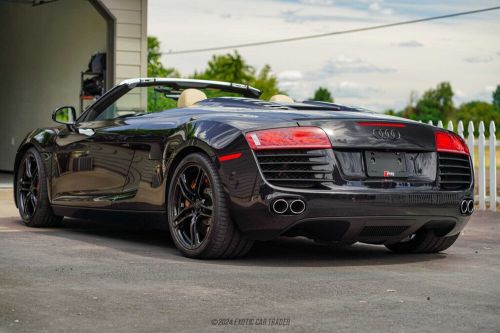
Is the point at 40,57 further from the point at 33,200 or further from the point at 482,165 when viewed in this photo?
the point at 33,200

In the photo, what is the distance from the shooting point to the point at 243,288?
5.72 m

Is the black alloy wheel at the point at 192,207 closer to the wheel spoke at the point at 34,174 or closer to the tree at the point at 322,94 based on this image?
the wheel spoke at the point at 34,174

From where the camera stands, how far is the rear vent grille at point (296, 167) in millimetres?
6609

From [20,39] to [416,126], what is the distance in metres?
19.0

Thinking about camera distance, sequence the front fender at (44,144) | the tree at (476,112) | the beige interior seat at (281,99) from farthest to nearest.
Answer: the tree at (476,112), the front fender at (44,144), the beige interior seat at (281,99)

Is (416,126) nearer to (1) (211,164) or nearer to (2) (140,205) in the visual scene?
(1) (211,164)

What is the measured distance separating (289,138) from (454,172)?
1.36m

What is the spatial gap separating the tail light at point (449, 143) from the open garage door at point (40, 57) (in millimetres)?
13455

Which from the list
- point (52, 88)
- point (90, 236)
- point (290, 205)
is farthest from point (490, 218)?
point (52, 88)

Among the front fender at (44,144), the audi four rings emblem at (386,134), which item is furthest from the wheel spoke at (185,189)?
the front fender at (44,144)

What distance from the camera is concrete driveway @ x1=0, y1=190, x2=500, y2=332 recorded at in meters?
4.72

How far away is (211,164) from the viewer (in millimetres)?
6859

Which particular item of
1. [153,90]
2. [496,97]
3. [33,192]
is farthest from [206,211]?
[496,97]

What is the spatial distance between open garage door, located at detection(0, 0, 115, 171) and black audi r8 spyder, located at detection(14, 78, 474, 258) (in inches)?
505
